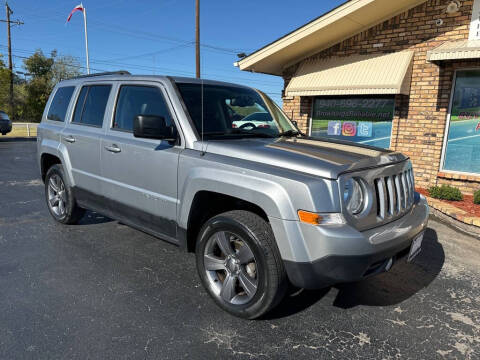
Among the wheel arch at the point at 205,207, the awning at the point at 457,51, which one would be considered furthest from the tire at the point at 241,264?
the awning at the point at 457,51

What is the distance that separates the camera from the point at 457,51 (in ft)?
A: 20.9

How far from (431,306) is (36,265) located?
151 inches

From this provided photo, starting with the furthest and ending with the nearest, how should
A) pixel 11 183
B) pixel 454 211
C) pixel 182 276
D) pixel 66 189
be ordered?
1. pixel 11 183
2. pixel 454 211
3. pixel 66 189
4. pixel 182 276

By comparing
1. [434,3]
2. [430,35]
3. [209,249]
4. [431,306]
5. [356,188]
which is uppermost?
[434,3]

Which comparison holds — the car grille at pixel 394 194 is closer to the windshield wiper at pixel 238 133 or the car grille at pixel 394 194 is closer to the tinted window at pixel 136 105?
the windshield wiper at pixel 238 133

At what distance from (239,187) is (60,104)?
3.52 m

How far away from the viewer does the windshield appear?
3.38 m

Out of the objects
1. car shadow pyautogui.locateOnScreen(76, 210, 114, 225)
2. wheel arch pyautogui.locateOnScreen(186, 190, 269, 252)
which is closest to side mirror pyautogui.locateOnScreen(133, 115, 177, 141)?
wheel arch pyautogui.locateOnScreen(186, 190, 269, 252)

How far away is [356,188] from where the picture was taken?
2.52 metres

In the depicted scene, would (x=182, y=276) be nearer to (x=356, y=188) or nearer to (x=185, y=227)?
(x=185, y=227)

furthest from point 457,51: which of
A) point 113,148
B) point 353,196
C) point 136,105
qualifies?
point 113,148

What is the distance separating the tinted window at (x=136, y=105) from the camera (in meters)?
3.49

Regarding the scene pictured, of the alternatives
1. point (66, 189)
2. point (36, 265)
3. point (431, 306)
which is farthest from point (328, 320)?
point (66, 189)

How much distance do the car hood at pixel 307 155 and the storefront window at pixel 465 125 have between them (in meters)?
5.16
